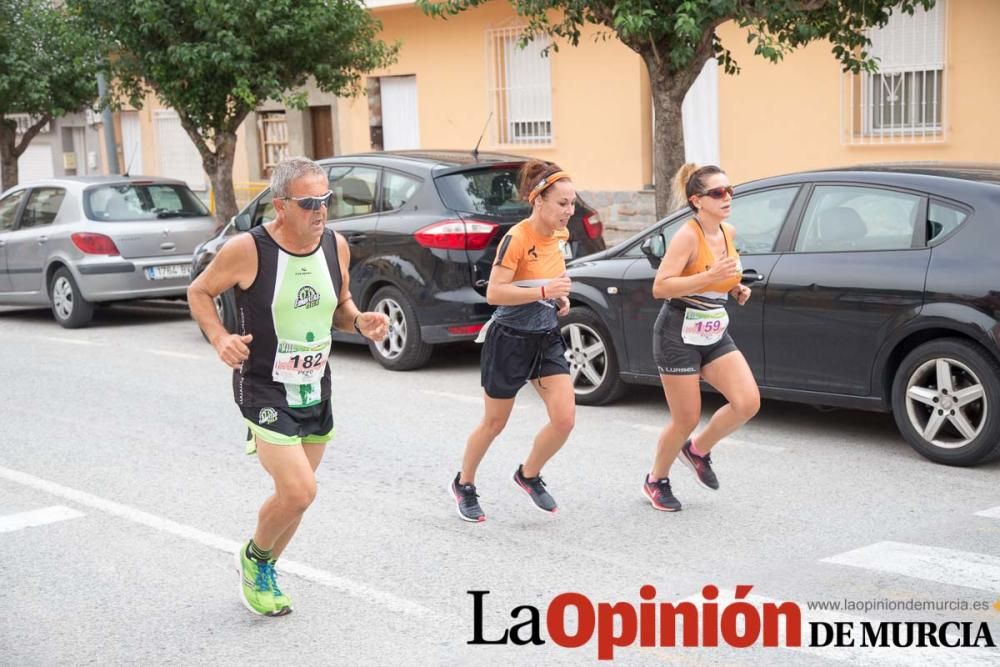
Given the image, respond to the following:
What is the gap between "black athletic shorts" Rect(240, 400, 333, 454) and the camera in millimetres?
4918

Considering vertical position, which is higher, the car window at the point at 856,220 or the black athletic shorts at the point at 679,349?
the car window at the point at 856,220

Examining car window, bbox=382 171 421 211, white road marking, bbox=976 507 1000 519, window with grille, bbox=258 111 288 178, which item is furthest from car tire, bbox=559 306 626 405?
window with grille, bbox=258 111 288 178

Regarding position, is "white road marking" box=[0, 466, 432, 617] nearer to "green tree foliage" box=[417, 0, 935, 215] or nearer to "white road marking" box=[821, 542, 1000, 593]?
"white road marking" box=[821, 542, 1000, 593]

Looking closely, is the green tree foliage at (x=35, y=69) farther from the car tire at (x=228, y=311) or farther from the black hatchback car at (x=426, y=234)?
the black hatchback car at (x=426, y=234)

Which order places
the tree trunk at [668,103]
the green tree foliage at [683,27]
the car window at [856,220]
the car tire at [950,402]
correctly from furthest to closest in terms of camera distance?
the tree trunk at [668,103] < the green tree foliage at [683,27] < the car window at [856,220] < the car tire at [950,402]

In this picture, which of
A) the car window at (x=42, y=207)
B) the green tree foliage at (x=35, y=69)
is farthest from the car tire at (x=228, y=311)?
the green tree foliage at (x=35, y=69)

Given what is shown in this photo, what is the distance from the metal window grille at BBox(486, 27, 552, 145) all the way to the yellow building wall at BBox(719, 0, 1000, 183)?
318 cm

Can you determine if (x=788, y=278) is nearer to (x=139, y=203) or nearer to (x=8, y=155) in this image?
(x=139, y=203)

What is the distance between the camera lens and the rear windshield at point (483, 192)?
33.7ft

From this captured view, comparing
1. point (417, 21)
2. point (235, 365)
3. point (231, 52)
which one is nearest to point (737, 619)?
point (235, 365)

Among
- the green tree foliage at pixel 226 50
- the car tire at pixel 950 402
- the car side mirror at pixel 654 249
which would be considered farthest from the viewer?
the green tree foliage at pixel 226 50

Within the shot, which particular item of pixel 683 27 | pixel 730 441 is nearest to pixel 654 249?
pixel 730 441

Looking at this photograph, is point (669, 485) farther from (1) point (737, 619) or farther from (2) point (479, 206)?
(2) point (479, 206)

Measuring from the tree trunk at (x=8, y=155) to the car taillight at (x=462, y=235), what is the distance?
1385 cm
